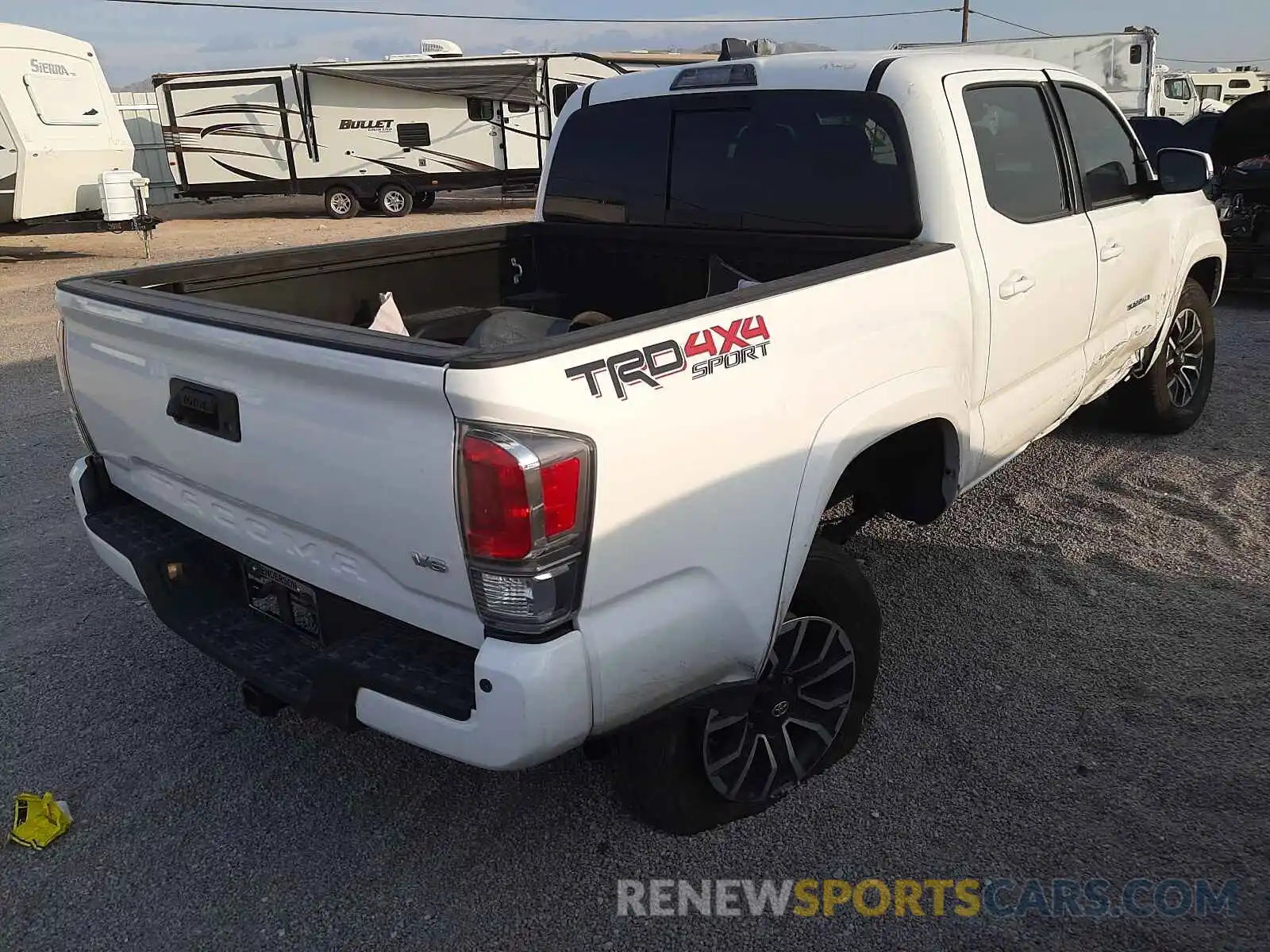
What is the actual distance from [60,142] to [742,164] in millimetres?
13431

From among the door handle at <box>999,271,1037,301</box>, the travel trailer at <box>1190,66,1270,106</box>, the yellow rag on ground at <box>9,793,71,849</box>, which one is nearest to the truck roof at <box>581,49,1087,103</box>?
the door handle at <box>999,271,1037,301</box>

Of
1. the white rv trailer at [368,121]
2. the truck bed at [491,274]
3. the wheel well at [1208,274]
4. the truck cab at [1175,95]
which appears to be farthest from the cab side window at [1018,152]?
the truck cab at [1175,95]

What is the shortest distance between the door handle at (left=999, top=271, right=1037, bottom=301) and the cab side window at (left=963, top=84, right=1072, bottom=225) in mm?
219

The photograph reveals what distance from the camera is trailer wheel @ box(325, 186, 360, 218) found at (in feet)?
65.6

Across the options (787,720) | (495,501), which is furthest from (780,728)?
(495,501)

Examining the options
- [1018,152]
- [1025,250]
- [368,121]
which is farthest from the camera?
[368,121]

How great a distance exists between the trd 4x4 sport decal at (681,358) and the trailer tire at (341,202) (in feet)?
63.5

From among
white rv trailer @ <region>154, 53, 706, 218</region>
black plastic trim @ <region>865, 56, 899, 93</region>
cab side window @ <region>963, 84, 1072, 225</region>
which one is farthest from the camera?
white rv trailer @ <region>154, 53, 706, 218</region>

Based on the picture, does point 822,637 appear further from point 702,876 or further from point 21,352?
point 21,352

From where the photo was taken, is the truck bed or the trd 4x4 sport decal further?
the truck bed

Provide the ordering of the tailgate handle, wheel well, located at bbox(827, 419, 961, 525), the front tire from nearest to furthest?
the tailgate handle < the front tire < wheel well, located at bbox(827, 419, 961, 525)

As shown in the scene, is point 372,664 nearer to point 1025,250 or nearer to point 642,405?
point 642,405

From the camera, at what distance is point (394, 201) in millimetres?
20047

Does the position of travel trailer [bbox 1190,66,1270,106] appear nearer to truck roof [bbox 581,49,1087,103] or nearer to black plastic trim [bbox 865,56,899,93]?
truck roof [bbox 581,49,1087,103]
